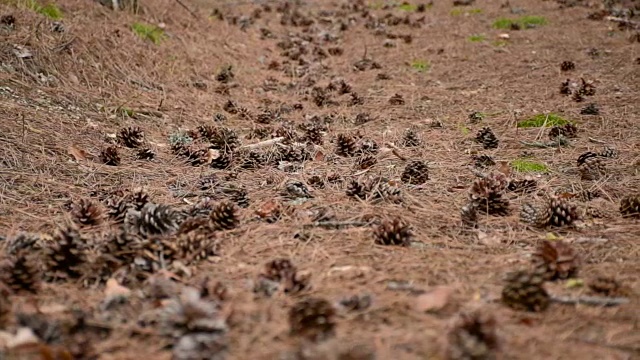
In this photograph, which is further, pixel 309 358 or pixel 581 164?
pixel 581 164

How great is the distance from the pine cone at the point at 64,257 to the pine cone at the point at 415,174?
2110 millimetres

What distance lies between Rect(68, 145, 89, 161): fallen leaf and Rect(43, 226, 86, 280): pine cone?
173 centimetres

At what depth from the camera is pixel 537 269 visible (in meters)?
2.37

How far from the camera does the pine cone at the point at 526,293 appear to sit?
6.88 feet

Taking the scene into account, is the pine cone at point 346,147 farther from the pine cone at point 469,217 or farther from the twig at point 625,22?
the twig at point 625,22

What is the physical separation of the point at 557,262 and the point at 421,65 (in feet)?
19.1

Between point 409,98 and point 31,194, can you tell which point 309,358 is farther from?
point 409,98

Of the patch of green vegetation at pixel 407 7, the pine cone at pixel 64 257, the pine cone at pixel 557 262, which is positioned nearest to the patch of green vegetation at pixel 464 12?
the patch of green vegetation at pixel 407 7

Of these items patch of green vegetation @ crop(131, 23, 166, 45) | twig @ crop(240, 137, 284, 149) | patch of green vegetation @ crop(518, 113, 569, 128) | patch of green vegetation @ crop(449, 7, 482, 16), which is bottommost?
twig @ crop(240, 137, 284, 149)

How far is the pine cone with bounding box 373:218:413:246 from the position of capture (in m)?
2.74

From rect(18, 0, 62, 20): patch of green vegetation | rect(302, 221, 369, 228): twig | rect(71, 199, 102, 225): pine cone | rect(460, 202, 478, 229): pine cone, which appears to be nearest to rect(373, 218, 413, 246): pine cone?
rect(302, 221, 369, 228): twig

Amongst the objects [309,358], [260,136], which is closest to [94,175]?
[260,136]

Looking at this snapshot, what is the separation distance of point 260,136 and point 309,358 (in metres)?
3.45

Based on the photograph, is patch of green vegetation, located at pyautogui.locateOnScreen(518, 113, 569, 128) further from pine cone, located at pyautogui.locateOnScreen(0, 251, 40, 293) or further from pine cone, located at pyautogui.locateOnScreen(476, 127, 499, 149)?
pine cone, located at pyautogui.locateOnScreen(0, 251, 40, 293)
